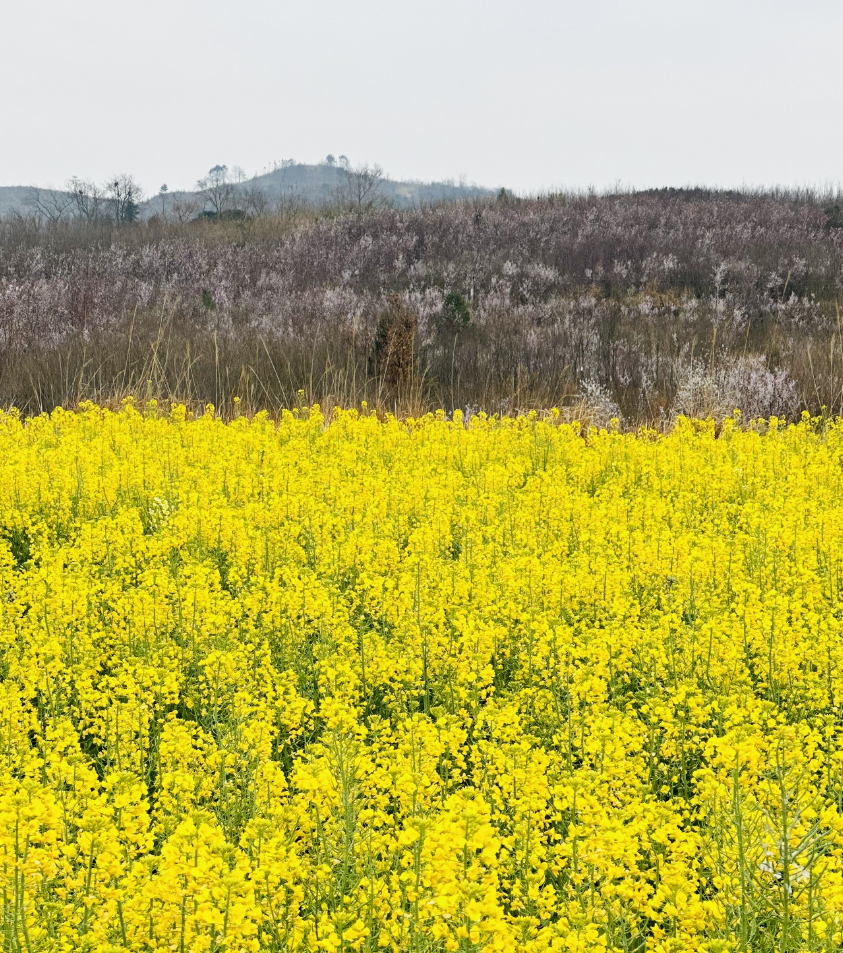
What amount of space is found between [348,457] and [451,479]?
51.5 inches

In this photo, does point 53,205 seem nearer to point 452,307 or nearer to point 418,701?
point 452,307

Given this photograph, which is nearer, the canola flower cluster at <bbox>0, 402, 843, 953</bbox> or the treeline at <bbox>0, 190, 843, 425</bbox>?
the canola flower cluster at <bbox>0, 402, 843, 953</bbox>

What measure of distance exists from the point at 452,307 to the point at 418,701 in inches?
511

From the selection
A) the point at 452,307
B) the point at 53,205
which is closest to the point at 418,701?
the point at 452,307

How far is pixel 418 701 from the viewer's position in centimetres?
408

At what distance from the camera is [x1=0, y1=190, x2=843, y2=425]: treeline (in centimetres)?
1306

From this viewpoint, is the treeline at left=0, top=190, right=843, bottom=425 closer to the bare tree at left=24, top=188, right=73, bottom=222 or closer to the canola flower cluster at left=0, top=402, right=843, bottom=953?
the canola flower cluster at left=0, top=402, right=843, bottom=953

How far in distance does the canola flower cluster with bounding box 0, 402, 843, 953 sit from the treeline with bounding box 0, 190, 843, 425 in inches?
174

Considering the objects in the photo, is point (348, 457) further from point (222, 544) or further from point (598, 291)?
point (598, 291)

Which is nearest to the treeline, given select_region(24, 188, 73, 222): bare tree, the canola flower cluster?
the canola flower cluster

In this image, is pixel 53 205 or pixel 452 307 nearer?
pixel 452 307

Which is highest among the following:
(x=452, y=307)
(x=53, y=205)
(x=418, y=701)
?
(x=53, y=205)

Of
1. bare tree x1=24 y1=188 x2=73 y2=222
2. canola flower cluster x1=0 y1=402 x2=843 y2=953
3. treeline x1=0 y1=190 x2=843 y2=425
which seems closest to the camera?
canola flower cluster x1=0 y1=402 x2=843 y2=953

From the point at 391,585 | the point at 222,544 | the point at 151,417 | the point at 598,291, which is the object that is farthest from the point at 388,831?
the point at 598,291
